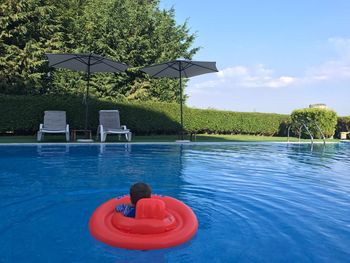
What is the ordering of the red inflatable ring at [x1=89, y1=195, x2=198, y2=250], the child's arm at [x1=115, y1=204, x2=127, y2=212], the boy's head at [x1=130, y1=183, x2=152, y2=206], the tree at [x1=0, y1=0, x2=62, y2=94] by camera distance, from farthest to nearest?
1. the tree at [x1=0, y1=0, x2=62, y2=94]
2. the child's arm at [x1=115, y1=204, x2=127, y2=212]
3. the boy's head at [x1=130, y1=183, x2=152, y2=206]
4. the red inflatable ring at [x1=89, y1=195, x2=198, y2=250]

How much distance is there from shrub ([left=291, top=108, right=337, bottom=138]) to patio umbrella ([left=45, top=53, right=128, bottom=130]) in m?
10.6

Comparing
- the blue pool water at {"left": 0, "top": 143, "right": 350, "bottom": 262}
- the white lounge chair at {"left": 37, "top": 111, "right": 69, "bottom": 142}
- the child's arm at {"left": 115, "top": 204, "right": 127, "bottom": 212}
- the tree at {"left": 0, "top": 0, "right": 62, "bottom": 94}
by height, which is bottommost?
the blue pool water at {"left": 0, "top": 143, "right": 350, "bottom": 262}

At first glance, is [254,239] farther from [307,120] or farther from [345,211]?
[307,120]

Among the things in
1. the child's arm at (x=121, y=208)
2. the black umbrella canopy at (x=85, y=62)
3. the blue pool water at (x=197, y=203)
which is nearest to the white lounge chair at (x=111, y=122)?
the black umbrella canopy at (x=85, y=62)

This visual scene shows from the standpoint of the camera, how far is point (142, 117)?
16.0 meters

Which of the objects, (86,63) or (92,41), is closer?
(86,63)

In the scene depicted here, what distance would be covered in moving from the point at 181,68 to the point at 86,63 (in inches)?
149

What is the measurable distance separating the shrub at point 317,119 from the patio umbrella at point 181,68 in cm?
716

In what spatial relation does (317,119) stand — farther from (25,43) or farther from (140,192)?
(140,192)

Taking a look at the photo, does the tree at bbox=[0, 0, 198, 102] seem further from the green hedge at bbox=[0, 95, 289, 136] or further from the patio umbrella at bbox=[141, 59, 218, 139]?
the patio umbrella at bbox=[141, 59, 218, 139]

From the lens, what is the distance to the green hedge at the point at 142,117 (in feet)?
Answer: 44.8

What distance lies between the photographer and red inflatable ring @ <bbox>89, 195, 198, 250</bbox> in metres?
3.21

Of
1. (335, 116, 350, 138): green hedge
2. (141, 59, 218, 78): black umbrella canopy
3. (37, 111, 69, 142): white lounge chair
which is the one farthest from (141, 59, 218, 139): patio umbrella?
(335, 116, 350, 138): green hedge

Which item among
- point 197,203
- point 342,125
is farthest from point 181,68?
point 342,125
